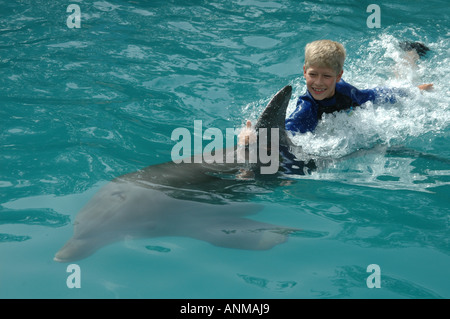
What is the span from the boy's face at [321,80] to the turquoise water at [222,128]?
35 cm

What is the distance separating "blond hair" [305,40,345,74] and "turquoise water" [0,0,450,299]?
71 cm

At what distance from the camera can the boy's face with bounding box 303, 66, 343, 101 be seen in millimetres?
4988

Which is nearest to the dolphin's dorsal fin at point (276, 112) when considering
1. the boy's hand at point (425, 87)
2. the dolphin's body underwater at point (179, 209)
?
the dolphin's body underwater at point (179, 209)

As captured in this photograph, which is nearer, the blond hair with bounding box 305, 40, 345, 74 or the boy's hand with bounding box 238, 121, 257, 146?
the boy's hand with bounding box 238, 121, 257, 146

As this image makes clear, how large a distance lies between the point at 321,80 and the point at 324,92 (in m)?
0.19

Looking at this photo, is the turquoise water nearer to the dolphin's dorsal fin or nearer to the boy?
the boy

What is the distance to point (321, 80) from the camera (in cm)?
504

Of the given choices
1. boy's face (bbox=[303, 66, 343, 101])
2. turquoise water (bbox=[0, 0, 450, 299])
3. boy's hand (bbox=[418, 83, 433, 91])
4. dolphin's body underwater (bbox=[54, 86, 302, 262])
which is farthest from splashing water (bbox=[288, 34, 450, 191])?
dolphin's body underwater (bbox=[54, 86, 302, 262])

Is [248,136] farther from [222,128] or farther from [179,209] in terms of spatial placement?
[222,128]

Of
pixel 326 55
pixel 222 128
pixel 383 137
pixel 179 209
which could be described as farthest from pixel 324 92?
pixel 179 209

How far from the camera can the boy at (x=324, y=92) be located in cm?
493

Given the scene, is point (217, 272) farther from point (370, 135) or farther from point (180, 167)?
point (370, 135)

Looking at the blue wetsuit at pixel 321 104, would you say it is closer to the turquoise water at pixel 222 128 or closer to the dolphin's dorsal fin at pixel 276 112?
the turquoise water at pixel 222 128
